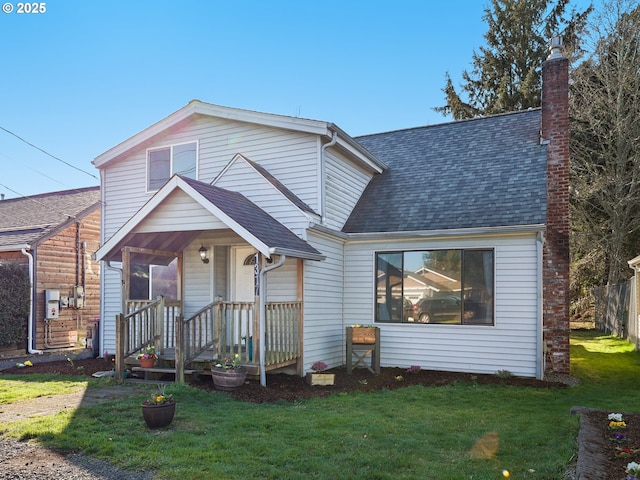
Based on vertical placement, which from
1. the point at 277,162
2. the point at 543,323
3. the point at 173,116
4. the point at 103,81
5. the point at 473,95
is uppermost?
the point at 473,95

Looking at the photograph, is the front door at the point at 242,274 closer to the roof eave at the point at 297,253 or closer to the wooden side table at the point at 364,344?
the roof eave at the point at 297,253

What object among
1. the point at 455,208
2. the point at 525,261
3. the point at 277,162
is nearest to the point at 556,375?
the point at 525,261

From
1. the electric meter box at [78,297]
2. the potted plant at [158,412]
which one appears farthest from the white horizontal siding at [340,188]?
the electric meter box at [78,297]

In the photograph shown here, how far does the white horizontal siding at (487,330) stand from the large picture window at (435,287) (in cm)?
14

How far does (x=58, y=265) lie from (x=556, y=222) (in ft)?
44.5

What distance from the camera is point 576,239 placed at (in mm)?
21328

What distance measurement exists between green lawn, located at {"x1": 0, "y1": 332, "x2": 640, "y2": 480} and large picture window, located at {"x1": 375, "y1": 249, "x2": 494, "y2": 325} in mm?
2068

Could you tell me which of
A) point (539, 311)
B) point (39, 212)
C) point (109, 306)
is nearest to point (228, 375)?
point (539, 311)

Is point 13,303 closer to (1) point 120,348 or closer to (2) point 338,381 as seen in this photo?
(1) point 120,348

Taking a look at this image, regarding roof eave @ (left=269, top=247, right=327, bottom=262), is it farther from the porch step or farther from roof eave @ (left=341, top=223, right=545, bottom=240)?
the porch step

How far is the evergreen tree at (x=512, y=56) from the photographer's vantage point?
2722 centimetres

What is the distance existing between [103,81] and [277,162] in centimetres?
746

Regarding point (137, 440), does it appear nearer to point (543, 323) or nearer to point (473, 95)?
point (543, 323)

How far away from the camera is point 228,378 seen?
26.3ft
